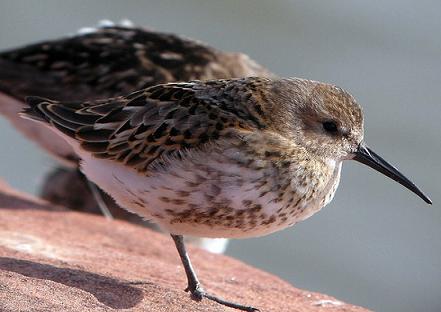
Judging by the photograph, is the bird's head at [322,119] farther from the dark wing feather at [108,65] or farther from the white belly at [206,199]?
the dark wing feather at [108,65]

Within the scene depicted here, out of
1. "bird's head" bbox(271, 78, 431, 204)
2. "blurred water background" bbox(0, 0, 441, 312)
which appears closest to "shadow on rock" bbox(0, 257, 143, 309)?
"bird's head" bbox(271, 78, 431, 204)

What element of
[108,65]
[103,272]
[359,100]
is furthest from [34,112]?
[359,100]

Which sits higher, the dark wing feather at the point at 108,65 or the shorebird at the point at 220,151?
the dark wing feather at the point at 108,65

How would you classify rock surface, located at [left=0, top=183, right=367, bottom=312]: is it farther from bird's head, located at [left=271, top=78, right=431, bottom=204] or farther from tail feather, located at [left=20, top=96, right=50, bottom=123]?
bird's head, located at [left=271, top=78, right=431, bottom=204]

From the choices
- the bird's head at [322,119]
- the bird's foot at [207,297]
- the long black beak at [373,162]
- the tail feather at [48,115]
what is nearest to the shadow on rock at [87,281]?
the bird's foot at [207,297]

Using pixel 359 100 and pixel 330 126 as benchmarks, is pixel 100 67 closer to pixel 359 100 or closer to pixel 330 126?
pixel 330 126

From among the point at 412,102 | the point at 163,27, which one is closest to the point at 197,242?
the point at 412,102

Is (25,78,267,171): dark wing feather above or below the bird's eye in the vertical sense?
below
